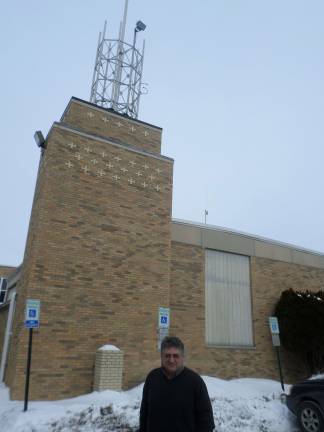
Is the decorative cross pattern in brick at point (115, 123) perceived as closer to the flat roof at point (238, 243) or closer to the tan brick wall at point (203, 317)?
the flat roof at point (238, 243)

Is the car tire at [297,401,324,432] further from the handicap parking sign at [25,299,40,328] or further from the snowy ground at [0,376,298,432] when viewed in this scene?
the handicap parking sign at [25,299,40,328]

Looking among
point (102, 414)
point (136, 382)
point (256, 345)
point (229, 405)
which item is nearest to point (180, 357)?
point (102, 414)

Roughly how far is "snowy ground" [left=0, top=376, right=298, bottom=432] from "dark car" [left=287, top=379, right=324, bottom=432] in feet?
1.73

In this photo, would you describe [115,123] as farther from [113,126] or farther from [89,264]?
[89,264]

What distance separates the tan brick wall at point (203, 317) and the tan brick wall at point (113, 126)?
12.1ft

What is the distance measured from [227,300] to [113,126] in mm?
7246

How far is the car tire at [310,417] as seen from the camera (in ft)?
25.8

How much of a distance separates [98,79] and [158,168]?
5.61m

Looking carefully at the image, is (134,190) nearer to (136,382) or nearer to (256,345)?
(136,382)

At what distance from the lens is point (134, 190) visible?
469 inches

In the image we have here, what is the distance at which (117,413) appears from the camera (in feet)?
25.7

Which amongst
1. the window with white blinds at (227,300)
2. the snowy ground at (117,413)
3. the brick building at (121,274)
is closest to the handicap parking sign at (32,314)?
the brick building at (121,274)

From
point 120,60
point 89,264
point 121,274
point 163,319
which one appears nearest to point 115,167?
point 89,264

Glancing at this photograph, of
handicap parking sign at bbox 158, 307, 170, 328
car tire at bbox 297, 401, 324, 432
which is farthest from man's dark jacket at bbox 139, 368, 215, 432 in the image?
handicap parking sign at bbox 158, 307, 170, 328
